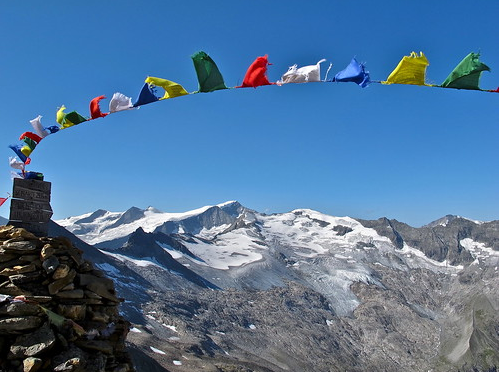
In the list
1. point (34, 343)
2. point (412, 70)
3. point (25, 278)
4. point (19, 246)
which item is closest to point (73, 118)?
point (19, 246)

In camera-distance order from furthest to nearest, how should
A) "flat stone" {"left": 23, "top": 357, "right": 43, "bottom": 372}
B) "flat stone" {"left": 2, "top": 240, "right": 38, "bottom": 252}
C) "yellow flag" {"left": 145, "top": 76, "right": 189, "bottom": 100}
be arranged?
"yellow flag" {"left": 145, "top": 76, "right": 189, "bottom": 100}
"flat stone" {"left": 2, "top": 240, "right": 38, "bottom": 252}
"flat stone" {"left": 23, "top": 357, "right": 43, "bottom": 372}

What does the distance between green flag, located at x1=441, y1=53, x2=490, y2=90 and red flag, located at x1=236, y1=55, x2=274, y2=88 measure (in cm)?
484

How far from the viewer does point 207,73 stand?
12.6 meters

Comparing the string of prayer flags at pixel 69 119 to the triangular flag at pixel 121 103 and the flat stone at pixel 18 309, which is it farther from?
the flat stone at pixel 18 309

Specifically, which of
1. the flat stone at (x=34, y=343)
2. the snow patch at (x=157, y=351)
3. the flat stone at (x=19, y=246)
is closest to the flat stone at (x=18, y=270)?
the flat stone at (x=19, y=246)

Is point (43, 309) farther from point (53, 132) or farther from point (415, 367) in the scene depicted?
point (415, 367)

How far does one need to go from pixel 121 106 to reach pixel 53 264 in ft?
16.9

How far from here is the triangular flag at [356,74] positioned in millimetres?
11922

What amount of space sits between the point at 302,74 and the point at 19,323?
32.9ft

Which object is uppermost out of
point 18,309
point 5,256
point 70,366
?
point 5,256

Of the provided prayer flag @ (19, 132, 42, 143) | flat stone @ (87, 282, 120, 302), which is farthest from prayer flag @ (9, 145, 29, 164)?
flat stone @ (87, 282, 120, 302)

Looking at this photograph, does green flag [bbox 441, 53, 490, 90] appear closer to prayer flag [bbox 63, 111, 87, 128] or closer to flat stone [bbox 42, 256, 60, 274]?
prayer flag [bbox 63, 111, 87, 128]

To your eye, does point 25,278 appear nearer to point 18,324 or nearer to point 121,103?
point 18,324

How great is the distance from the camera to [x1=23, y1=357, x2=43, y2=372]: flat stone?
1043 cm
